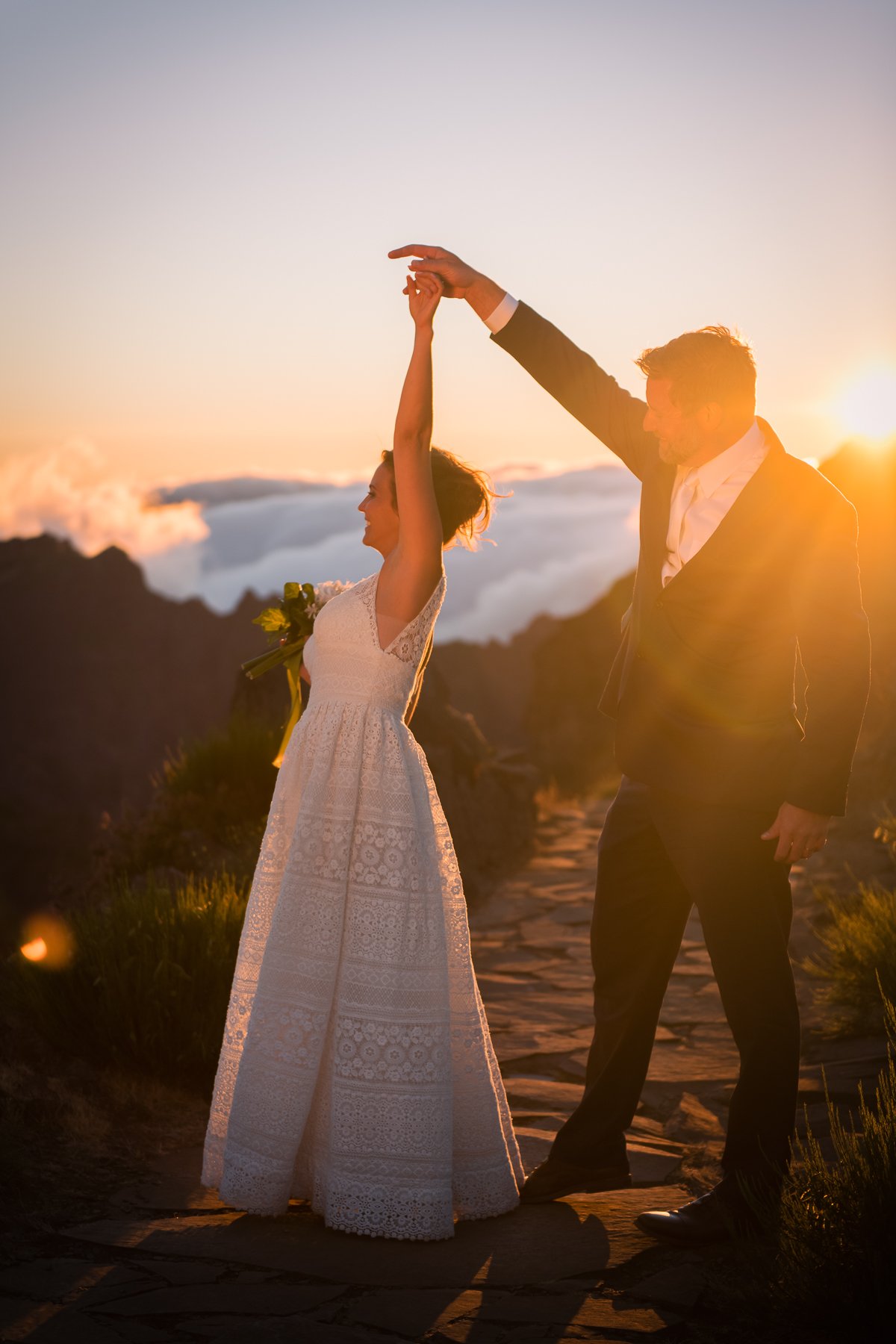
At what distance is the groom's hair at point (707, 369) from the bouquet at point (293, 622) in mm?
1306

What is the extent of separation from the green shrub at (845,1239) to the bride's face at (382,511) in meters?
1.87

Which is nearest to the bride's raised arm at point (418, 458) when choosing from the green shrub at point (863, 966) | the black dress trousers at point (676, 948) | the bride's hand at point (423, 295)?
the bride's hand at point (423, 295)

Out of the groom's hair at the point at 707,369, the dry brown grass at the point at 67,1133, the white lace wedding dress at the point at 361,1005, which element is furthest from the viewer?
the dry brown grass at the point at 67,1133

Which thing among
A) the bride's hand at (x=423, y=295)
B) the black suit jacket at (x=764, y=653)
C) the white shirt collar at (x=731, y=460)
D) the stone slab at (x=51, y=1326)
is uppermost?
the bride's hand at (x=423, y=295)

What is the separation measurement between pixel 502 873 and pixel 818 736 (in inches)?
268

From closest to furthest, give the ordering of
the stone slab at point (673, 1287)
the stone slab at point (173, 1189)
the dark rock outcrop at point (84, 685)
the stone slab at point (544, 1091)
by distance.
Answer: the stone slab at point (673, 1287) → the stone slab at point (173, 1189) → the stone slab at point (544, 1091) → the dark rock outcrop at point (84, 685)

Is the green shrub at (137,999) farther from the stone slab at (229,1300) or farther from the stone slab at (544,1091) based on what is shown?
the stone slab at (229,1300)

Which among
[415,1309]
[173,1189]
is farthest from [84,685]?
[415,1309]

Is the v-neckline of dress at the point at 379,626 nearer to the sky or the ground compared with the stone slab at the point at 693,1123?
nearer to the sky

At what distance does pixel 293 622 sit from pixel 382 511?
0.69m

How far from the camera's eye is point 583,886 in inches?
348

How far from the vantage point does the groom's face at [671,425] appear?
2.88m

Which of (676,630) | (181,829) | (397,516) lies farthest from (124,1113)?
(181,829)

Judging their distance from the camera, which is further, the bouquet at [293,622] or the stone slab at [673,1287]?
the bouquet at [293,622]
